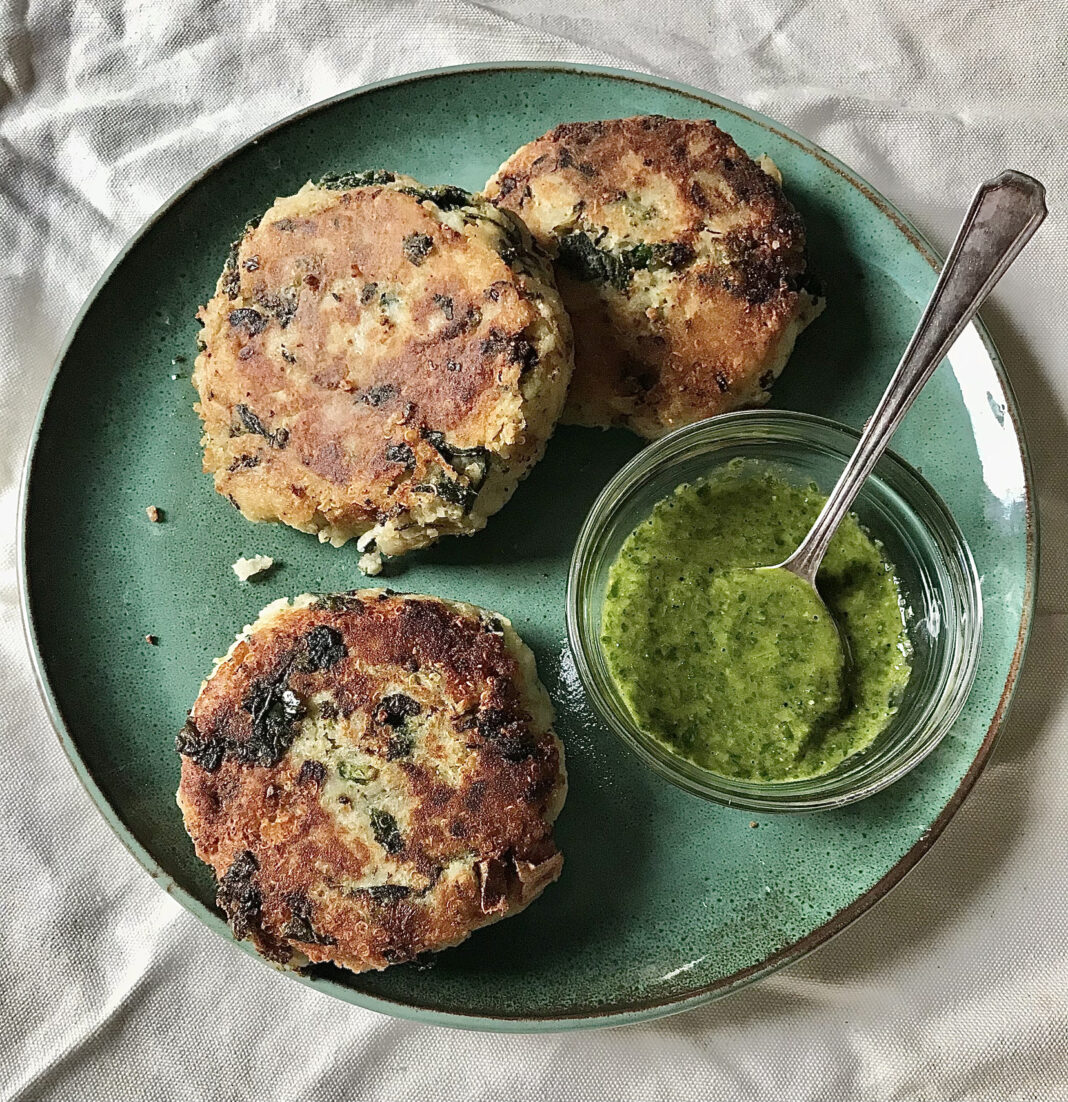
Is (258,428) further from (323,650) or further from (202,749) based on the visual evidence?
(202,749)


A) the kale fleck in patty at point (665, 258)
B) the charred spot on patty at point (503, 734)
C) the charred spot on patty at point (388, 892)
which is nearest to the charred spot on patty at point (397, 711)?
the charred spot on patty at point (503, 734)

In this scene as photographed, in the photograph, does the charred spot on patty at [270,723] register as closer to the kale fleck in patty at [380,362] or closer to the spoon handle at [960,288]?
the kale fleck in patty at [380,362]

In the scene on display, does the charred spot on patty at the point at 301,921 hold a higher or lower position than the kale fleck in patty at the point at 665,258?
lower

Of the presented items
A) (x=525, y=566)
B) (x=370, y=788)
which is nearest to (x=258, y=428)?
(x=525, y=566)

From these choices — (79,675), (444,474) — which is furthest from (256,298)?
(79,675)

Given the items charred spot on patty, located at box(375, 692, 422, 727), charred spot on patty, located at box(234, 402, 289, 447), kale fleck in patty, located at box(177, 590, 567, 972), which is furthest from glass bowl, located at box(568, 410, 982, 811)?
charred spot on patty, located at box(234, 402, 289, 447)

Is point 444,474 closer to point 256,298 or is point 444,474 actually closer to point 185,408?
point 256,298
